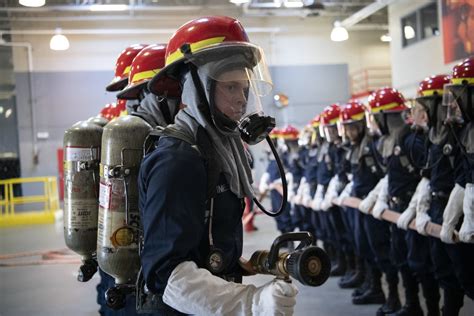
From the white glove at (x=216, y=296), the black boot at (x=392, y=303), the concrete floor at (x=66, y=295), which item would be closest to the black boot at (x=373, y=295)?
the concrete floor at (x=66, y=295)

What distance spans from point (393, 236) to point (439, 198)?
0.91 m

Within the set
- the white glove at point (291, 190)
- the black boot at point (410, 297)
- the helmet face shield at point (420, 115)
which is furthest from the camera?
the white glove at point (291, 190)

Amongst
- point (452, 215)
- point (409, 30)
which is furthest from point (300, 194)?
point (409, 30)

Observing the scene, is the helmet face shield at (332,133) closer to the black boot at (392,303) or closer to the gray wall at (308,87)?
the black boot at (392,303)

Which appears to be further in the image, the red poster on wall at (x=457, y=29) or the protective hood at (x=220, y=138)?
the red poster on wall at (x=457, y=29)

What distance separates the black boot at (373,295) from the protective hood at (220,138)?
4448 millimetres

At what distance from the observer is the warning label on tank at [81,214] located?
316 centimetres

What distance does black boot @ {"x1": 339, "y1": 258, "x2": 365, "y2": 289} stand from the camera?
7.13 metres

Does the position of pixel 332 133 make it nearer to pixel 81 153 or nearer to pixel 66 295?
pixel 66 295

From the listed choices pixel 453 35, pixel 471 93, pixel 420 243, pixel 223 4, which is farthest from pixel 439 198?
pixel 223 4

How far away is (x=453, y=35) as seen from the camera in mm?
13039

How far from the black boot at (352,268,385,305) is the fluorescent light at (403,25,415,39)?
12.3 m

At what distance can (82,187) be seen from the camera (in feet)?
10.5

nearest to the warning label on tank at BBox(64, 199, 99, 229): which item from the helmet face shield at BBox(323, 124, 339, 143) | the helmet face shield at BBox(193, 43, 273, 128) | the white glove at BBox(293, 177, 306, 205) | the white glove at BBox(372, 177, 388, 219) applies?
the helmet face shield at BBox(193, 43, 273, 128)
